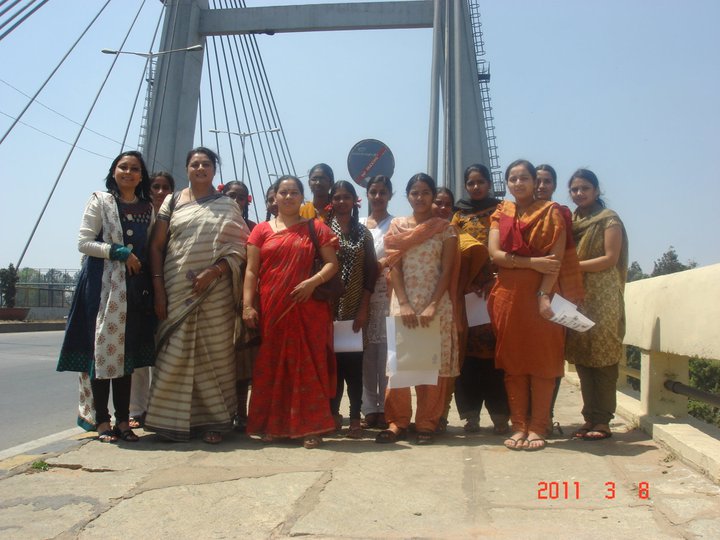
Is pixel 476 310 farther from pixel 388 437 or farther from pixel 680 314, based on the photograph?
pixel 680 314

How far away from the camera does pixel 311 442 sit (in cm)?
358

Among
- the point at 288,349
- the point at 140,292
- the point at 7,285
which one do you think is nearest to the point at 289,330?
the point at 288,349

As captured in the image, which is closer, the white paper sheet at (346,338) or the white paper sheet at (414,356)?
the white paper sheet at (414,356)

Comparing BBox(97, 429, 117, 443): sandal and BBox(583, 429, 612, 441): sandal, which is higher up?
BBox(583, 429, 612, 441): sandal

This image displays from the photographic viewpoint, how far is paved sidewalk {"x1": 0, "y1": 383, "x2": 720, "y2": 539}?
2.33 m

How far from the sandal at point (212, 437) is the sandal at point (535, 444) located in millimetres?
1589

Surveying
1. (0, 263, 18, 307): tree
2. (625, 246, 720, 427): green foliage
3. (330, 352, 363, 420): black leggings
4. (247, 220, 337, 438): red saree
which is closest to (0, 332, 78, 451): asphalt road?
(247, 220, 337, 438): red saree

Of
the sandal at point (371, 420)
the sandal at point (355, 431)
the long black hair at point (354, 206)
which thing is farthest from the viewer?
the sandal at point (371, 420)

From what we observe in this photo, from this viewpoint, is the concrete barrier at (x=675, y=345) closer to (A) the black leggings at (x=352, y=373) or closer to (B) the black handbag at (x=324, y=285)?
(A) the black leggings at (x=352, y=373)

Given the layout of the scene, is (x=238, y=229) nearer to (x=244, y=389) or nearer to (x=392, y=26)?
(x=244, y=389)

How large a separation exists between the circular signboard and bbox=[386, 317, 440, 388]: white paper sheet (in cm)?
324

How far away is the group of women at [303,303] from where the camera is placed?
12.0 feet

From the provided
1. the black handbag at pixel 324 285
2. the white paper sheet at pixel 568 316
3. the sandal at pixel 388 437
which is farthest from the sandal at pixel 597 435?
the black handbag at pixel 324 285

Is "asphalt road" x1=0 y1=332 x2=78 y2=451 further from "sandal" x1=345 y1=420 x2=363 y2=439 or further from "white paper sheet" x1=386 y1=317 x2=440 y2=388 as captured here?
"white paper sheet" x1=386 y1=317 x2=440 y2=388
